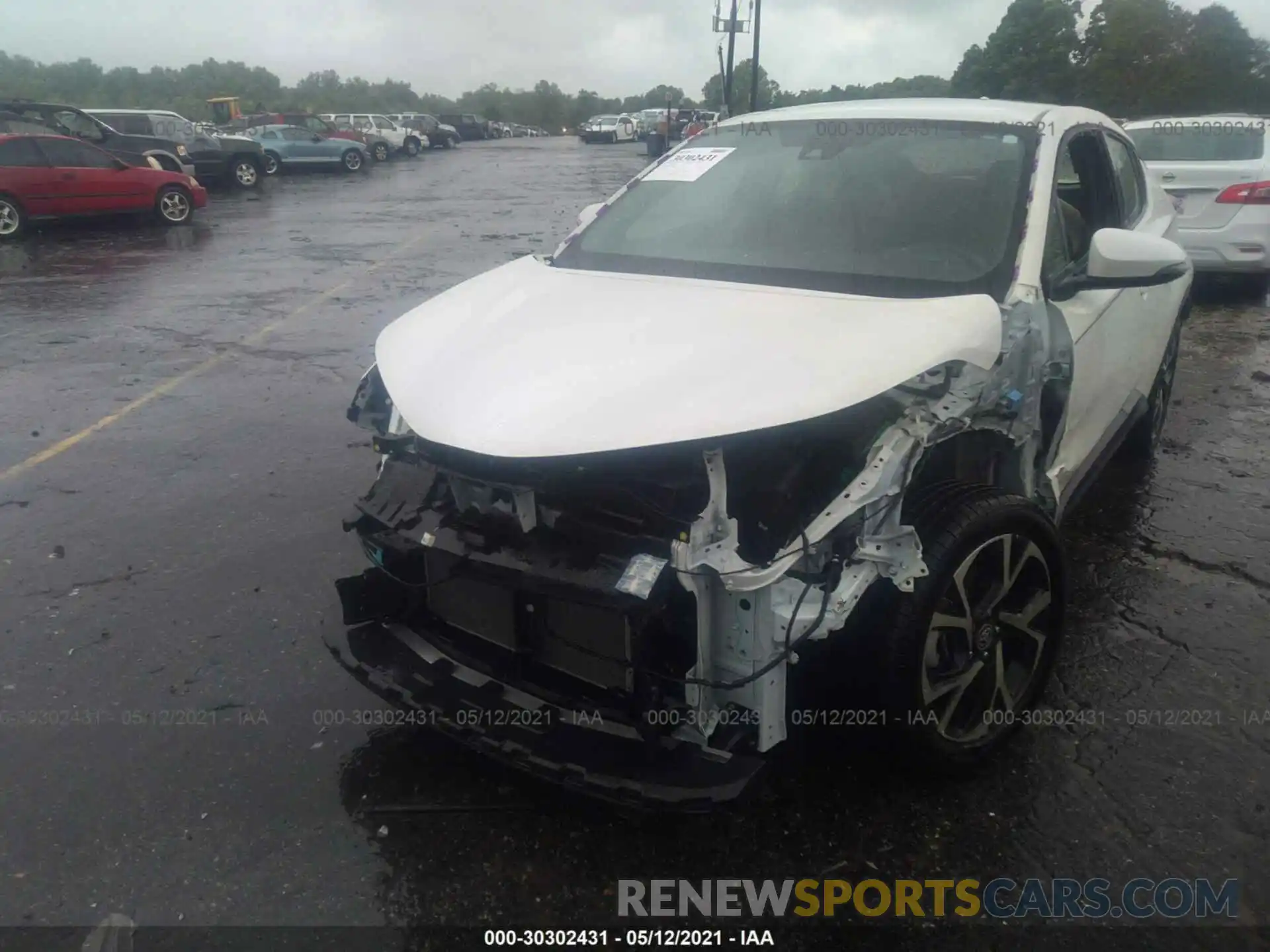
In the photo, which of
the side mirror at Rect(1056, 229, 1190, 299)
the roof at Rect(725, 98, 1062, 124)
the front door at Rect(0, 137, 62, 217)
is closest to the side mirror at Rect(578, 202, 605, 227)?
the roof at Rect(725, 98, 1062, 124)

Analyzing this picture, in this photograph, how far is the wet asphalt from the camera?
241 cm

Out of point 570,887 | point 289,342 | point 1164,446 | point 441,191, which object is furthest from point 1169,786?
point 441,191

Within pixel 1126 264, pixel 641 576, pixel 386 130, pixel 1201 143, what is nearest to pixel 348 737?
pixel 641 576

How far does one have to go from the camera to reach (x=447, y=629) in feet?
8.64

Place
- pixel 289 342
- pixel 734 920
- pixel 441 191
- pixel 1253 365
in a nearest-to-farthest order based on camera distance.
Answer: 1. pixel 734 920
2. pixel 1253 365
3. pixel 289 342
4. pixel 441 191

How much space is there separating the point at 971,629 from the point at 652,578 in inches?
39.7

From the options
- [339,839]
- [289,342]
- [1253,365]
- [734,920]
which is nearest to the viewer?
[734,920]

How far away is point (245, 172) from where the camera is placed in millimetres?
22000

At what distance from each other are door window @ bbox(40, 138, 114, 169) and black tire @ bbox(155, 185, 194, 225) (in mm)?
913

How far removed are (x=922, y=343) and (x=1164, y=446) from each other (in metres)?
3.58

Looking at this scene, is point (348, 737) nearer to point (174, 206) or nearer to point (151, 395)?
point (151, 395)

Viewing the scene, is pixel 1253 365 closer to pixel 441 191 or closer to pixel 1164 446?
pixel 1164 446

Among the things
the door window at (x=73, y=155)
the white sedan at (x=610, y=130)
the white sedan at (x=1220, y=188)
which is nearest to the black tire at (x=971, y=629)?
the white sedan at (x=1220, y=188)

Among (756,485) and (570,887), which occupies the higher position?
(756,485)
